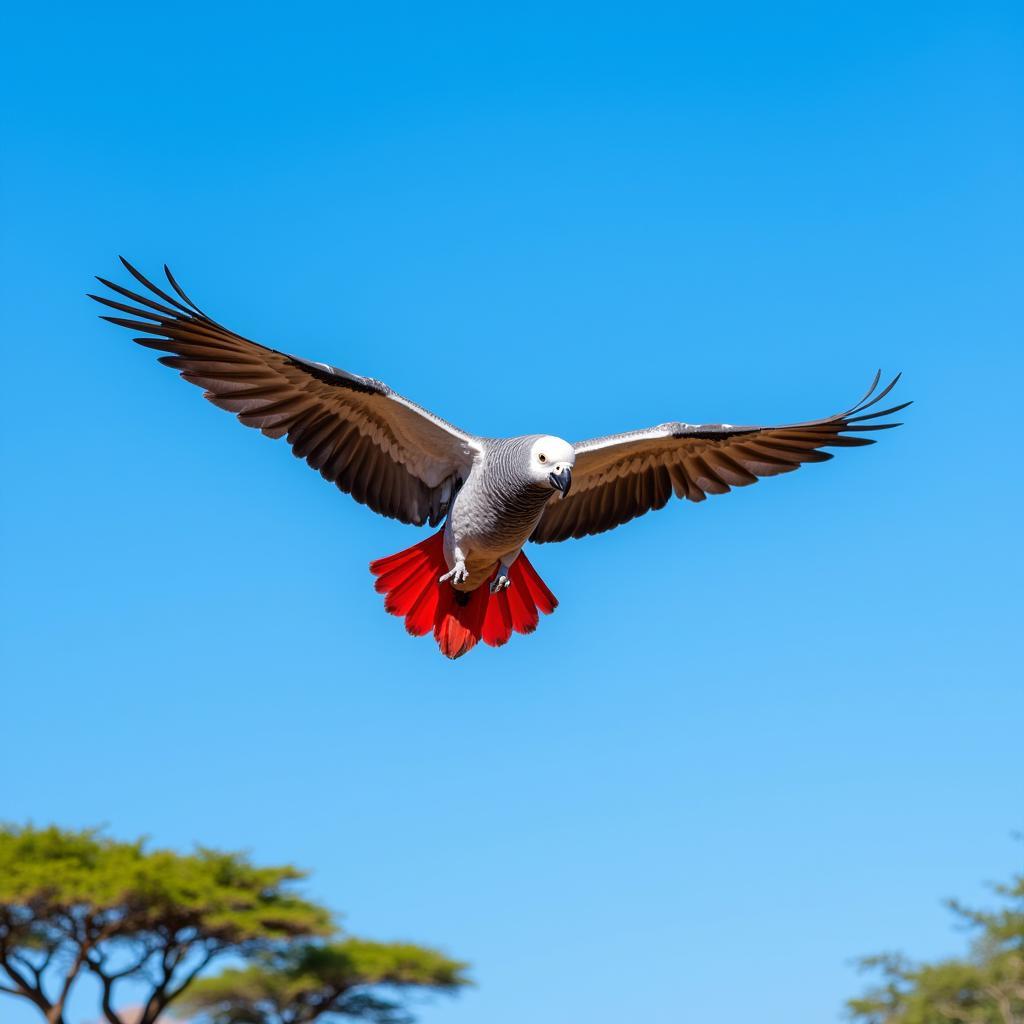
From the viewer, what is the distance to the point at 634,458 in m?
12.2

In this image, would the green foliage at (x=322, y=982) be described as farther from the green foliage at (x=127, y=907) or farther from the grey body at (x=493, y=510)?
the grey body at (x=493, y=510)

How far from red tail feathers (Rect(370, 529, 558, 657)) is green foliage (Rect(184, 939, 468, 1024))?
1213 inches

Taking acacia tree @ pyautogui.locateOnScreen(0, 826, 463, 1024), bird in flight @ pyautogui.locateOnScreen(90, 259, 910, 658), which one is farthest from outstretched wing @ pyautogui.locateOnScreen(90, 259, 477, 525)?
acacia tree @ pyautogui.locateOnScreen(0, 826, 463, 1024)

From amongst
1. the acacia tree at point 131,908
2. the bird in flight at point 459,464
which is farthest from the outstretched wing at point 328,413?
the acacia tree at point 131,908

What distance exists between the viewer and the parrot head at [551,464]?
32.9 ft

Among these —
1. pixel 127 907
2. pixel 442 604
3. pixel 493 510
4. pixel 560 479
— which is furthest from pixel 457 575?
pixel 127 907

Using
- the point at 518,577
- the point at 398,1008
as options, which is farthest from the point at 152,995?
the point at 518,577

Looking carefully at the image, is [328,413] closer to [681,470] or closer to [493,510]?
[493,510]

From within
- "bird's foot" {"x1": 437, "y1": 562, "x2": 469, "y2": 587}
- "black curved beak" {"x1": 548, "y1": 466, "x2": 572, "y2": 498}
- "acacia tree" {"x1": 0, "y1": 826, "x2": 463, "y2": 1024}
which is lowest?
"black curved beak" {"x1": 548, "y1": 466, "x2": 572, "y2": 498}

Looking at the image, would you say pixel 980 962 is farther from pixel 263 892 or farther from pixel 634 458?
pixel 634 458

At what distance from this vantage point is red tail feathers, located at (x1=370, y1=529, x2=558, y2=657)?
1116 centimetres

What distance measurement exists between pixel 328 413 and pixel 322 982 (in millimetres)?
32793

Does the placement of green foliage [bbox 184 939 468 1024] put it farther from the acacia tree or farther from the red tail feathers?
the red tail feathers

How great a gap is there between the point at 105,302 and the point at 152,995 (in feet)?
97.5
